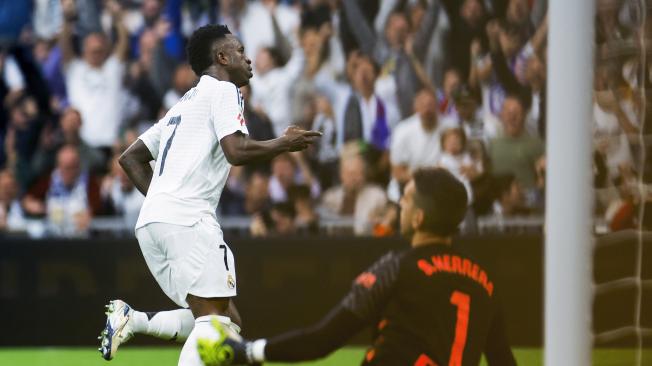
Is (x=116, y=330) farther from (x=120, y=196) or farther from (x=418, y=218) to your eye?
(x=120, y=196)

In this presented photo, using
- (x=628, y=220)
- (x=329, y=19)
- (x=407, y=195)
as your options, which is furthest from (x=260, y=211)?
(x=407, y=195)

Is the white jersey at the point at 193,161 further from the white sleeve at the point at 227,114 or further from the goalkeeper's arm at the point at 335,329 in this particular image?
the goalkeeper's arm at the point at 335,329

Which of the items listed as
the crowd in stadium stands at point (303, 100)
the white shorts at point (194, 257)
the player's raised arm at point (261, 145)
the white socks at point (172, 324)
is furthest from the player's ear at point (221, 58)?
the crowd in stadium stands at point (303, 100)

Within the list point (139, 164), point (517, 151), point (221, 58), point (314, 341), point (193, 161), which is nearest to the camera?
point (314, 341)

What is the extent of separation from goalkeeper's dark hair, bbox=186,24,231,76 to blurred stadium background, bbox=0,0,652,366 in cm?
387

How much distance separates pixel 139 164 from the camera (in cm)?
668

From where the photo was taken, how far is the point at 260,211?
35.5ft

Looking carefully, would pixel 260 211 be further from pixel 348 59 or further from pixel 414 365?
pixel 414 365

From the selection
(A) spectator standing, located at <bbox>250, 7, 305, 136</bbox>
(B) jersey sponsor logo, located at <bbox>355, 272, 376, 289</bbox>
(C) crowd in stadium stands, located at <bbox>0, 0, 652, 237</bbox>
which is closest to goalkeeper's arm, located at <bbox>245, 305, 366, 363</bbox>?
(B) jersey sponsor logo, located at <bbox>355, 272, 376, 289</bbox>

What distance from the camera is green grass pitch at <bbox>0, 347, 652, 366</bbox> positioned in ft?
32.0

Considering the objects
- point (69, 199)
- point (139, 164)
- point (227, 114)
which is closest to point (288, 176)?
point (69, 199)

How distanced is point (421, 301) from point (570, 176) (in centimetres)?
72

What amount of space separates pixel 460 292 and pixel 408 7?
21.9 ft

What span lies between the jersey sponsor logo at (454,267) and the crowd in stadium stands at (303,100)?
4926mm
